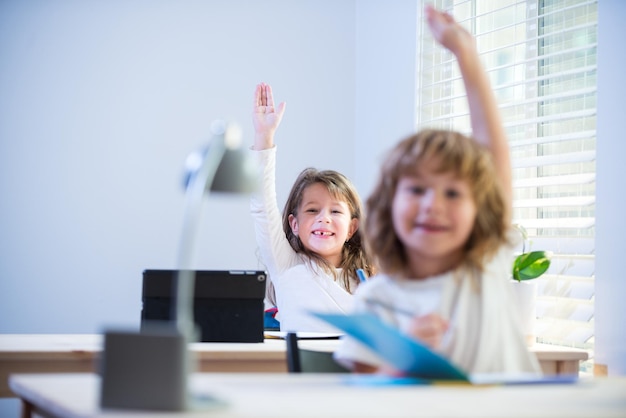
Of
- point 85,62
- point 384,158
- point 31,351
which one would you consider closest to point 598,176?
point 384,158

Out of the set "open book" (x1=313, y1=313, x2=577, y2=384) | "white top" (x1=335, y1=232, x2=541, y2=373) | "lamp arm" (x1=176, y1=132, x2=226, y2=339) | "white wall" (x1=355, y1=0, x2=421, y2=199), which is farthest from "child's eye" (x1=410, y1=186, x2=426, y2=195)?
"white wall" (x1=355, y1=0, x2=421, y2=199)

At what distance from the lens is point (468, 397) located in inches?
45.0

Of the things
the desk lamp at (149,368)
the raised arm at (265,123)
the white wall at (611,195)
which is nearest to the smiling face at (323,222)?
the raised arm at (265,123)

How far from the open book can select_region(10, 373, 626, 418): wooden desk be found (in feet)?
0.09

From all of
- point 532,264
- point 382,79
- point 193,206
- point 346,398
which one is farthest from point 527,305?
point 382,79

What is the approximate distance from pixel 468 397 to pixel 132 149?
3.35 meters

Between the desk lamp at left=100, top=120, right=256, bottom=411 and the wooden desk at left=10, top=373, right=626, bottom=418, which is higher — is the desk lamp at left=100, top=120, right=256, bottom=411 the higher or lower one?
Answer: the higher one

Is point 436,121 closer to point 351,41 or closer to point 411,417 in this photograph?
point 351,41

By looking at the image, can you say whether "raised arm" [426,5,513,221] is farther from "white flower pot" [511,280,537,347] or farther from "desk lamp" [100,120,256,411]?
"white flower pot" [511,280,537,347]

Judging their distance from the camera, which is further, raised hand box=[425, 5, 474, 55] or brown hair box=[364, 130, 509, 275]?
raised hand box=[425, 5, 474, 55]

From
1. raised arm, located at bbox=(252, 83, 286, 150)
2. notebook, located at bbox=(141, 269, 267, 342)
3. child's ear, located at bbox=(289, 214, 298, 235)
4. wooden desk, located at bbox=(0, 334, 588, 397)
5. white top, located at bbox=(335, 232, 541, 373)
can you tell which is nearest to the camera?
white top, located at bbox=(335, 232, 541, 373)

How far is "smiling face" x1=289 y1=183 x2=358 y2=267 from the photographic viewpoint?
10.0 feet

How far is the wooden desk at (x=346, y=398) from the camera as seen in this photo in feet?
3.35

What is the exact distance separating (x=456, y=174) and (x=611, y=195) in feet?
5.35
